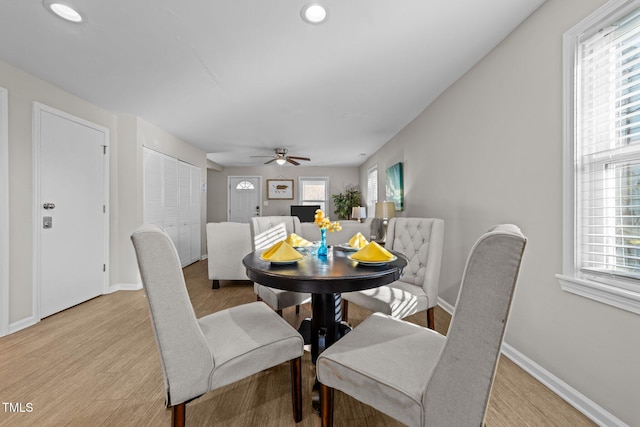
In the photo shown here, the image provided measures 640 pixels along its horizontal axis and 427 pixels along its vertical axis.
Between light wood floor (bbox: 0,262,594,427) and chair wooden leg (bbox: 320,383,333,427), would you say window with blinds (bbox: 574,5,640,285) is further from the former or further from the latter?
chair wooden leg (bbox: 320,383,333,427)

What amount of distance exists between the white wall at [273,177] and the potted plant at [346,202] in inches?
11.4

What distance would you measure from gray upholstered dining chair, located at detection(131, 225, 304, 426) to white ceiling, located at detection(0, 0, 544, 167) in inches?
61.2

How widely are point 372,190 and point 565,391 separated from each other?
5.13m

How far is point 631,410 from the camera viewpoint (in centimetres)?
127

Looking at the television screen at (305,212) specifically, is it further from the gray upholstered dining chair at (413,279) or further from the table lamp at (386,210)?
the gray upholstered dining chair at (413,279)

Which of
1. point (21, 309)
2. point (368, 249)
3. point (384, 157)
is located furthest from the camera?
point (384, 157)

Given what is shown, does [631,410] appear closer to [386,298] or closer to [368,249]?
[386,298]

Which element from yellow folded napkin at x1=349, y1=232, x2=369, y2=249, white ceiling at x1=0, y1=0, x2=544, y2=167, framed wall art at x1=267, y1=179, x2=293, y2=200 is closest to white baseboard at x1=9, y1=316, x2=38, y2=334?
white ceiling at x1=0, y1=0, x2=544, y2=167

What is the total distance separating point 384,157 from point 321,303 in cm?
412

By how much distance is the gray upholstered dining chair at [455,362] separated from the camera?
0.76 meters

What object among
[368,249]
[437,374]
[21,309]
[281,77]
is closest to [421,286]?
[368,249]

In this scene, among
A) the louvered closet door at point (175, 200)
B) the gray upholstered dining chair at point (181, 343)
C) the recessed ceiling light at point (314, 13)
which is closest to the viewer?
the gray upholstered dining chair at point (181, 343)

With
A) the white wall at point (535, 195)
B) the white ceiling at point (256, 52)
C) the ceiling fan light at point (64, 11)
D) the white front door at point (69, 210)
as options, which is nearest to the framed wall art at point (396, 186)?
the white ceiling at point (256, 52)

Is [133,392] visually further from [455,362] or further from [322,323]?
[455,362]
